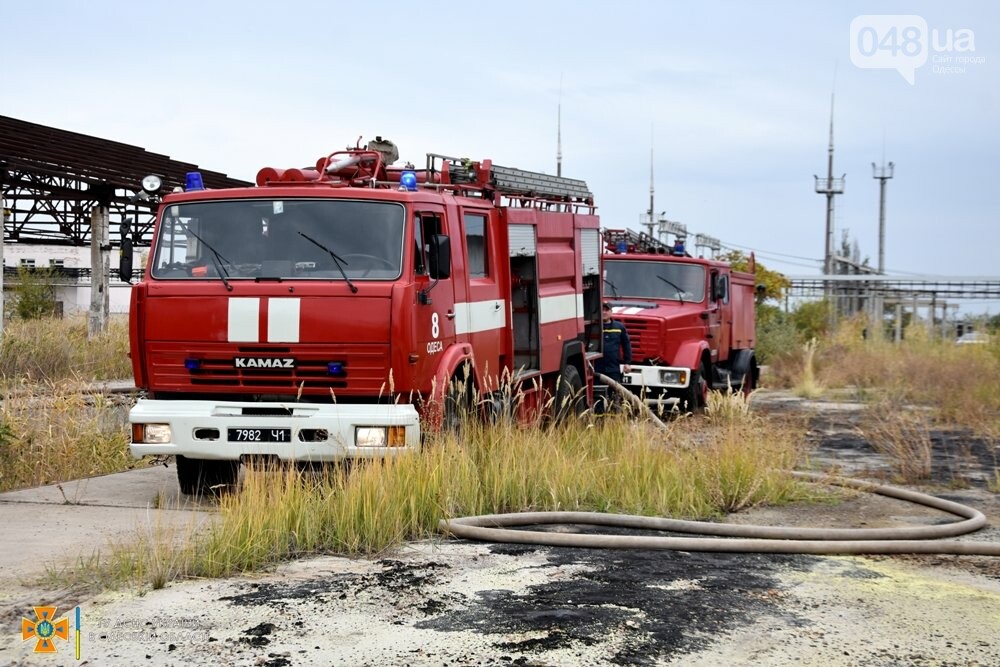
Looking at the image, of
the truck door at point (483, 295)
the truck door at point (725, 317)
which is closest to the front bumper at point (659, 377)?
the truck door at point (725, 317)

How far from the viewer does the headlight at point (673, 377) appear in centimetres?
1647

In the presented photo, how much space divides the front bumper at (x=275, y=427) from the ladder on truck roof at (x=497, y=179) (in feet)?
9.94

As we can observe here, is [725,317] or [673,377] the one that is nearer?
[673,377]

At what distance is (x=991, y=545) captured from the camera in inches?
280

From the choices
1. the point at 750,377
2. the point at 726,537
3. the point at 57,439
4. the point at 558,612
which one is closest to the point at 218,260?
the point at 57,439

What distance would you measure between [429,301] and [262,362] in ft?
4.36

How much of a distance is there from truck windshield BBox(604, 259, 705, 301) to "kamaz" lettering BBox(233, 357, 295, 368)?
31.7 ft

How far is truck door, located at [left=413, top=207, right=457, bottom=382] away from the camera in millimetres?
8859

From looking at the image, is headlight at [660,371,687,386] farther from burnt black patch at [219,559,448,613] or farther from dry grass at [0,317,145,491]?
burnt black patch at [219,559,448,613]

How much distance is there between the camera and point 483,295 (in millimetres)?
10523

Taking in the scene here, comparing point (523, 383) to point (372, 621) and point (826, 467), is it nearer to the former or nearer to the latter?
point (826, 467)

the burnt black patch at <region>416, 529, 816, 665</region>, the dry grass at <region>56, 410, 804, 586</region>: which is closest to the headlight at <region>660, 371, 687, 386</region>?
the dry grass at <region>56, 410, 804, 586</region>

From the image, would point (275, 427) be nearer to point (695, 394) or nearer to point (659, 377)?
point (659, 377)

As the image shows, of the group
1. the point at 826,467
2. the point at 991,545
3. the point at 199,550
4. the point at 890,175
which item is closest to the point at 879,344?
the point at 826,467
